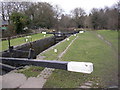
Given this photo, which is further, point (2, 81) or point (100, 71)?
point (100, 71)

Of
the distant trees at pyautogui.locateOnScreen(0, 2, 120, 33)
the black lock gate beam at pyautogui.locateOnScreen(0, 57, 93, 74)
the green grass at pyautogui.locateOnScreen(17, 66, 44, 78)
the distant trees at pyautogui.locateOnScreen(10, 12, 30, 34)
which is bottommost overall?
the green grass at pyautogui.locateOnScreen(17, 66, 44, 78)

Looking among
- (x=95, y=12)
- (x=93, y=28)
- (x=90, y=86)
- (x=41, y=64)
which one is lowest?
(x=90, y=86)

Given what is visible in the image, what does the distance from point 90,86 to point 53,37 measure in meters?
17.0

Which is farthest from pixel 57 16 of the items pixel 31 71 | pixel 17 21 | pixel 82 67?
pixel 82 67

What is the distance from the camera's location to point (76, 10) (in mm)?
33438

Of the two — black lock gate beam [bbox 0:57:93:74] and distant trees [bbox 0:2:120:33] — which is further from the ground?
distant trees [bbox 0:2:120:33]

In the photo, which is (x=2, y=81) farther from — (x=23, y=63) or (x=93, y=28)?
(x=93, y=28)

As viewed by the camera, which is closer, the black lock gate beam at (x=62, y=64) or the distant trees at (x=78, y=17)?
the black lock gate beam at (x=62, y=64)

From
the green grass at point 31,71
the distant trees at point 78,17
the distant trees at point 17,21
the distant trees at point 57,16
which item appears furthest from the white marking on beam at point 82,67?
the distant trees at point 78,17

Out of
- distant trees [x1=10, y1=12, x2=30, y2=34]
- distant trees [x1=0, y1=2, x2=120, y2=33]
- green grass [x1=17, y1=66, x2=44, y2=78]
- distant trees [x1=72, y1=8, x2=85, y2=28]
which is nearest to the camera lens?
green grass [x1=17, y1=66, x2=44, y2=78]

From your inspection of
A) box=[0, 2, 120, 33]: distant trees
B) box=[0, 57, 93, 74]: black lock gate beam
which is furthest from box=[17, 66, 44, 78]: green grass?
box=[0, 2, 120, 33]: distant trees

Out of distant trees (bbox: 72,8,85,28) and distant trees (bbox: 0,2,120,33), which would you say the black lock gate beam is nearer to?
distant trees (bbox: 0,2,120,33)

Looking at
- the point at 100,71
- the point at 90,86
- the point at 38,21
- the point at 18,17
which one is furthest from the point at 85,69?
the point at 38,21

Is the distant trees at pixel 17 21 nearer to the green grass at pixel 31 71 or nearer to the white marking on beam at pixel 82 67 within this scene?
the green grass at pixel 31 71
